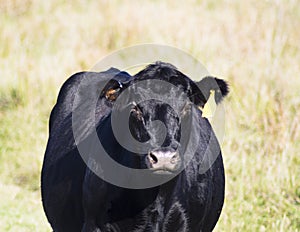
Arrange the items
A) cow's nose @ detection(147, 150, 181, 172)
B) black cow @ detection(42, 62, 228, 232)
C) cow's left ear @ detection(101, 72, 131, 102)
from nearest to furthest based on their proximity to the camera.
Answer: cow's nose @ detection(147, 150, 181, 172) → black cow @ detection(42, 62, 228, 232) → cow's left ear @ detection(101, 72, 131, 102)

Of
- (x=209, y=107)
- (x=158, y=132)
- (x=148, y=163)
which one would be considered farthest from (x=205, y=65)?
(x=148, y=163)

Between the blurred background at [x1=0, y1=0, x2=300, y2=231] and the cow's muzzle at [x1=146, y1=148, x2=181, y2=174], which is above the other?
the cow's muzzle at [x1=146, y1=148, x2=181, y2=174]

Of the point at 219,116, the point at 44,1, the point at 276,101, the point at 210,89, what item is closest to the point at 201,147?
the point at 210,89

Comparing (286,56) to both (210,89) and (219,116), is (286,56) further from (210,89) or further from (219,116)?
(210,89)

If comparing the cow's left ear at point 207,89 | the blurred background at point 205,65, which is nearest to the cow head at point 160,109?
the cow's left ear at point 207,89

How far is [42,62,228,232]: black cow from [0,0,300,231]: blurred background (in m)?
1.79

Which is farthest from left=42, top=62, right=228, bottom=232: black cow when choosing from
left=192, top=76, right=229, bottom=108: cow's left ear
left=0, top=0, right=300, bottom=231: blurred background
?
left=0, top=0, right=300, bottom=231: blurred background

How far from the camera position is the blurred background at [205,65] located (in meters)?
7.29

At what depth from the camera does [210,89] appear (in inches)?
194

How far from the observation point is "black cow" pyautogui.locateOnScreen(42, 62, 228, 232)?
4.38 meters

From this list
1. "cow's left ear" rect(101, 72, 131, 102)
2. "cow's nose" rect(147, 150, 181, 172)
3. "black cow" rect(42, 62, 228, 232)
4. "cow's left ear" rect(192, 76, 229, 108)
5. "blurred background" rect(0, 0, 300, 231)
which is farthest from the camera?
"blurred background" rect(0, 0, 300, 231)

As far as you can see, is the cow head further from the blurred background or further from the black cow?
the blurred background

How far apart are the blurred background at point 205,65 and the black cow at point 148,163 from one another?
1789mm

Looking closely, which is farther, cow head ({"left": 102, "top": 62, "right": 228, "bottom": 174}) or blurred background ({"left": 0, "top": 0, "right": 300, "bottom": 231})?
blurred background ({"left": 0, "top": 0, "right": 300, "bottom": 231})
